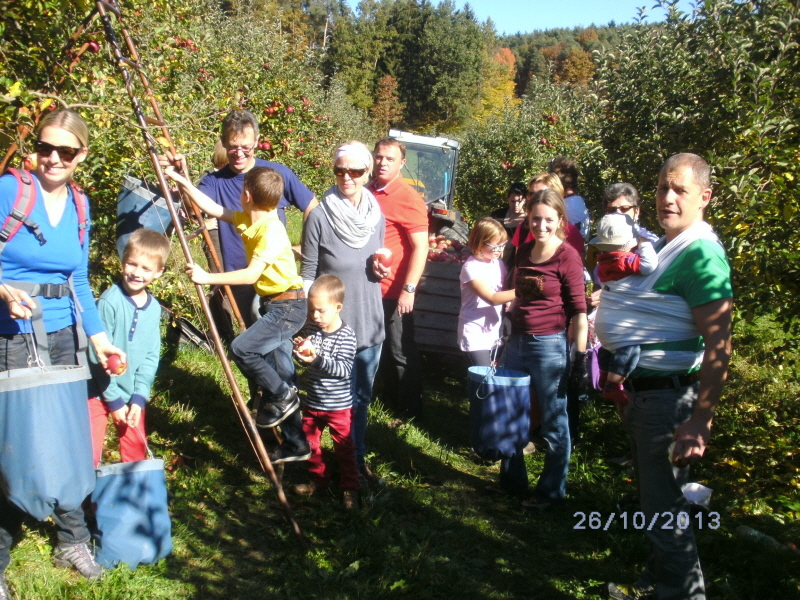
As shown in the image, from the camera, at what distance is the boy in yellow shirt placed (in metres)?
3.79

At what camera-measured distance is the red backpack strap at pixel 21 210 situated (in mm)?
2854

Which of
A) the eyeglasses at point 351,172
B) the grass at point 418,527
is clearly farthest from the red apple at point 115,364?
the eyeglasses at point 351,172

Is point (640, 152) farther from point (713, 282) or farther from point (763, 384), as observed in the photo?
point (713, 282)

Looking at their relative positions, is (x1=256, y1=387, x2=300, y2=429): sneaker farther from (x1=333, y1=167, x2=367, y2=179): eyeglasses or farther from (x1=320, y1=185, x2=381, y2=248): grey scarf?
(x1=333, y1=167, x2=367, y2=179): eyeglasses

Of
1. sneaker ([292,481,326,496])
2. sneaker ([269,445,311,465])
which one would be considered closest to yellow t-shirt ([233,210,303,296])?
sneaker ([269,445,311,465])

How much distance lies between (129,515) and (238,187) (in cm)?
214

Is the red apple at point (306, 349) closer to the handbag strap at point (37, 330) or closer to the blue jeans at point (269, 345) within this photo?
the blue jeans at point (269, 345)

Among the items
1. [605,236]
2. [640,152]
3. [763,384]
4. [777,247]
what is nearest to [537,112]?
[640,152]

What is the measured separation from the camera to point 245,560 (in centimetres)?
354

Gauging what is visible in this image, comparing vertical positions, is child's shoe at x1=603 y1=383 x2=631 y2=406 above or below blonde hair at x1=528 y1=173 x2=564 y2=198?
below

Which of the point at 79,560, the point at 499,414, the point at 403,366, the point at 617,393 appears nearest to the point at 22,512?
the point at 79,560

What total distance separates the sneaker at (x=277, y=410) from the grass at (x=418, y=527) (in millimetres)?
566

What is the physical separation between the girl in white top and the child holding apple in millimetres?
2132

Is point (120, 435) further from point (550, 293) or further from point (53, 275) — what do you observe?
point (550, 293)
